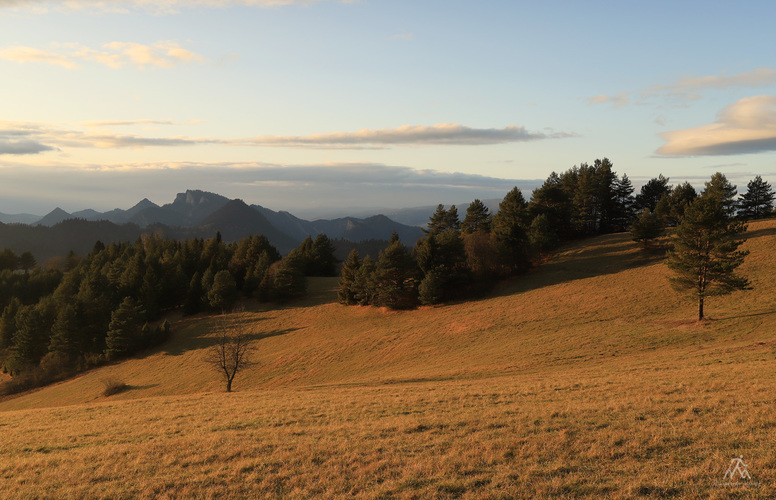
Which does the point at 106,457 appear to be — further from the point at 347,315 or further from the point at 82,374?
the point at 82,374

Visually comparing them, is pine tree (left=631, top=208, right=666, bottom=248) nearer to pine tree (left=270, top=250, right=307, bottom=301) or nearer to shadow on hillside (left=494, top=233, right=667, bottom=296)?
shadow on hillside (left=494, top=233, right=667, bottom=296)

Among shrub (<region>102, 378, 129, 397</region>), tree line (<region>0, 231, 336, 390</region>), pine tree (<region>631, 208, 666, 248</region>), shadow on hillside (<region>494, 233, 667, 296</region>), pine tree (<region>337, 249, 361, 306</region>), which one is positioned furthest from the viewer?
pine tree (<region>337, 249, 361, 306</region>)

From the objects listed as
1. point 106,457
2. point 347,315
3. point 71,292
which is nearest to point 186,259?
point 71,292

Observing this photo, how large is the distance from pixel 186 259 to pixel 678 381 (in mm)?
97420

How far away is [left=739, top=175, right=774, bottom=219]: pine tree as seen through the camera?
266ft

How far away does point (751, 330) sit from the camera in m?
31.4

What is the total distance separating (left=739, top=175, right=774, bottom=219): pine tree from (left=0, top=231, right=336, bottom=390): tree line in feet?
304

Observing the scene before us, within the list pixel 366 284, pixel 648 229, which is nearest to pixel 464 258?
pixel 366 284

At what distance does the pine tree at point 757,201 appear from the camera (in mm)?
81062

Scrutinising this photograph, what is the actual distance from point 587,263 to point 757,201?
1827 inches

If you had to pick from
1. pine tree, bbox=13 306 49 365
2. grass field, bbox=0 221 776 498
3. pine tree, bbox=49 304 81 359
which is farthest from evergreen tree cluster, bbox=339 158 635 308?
pine tree, bbox=13 306 49 365

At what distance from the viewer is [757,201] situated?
8188 cm

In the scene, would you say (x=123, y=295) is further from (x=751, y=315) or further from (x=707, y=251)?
(x=751, y=315)

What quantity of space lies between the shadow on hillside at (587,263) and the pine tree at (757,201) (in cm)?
2936
